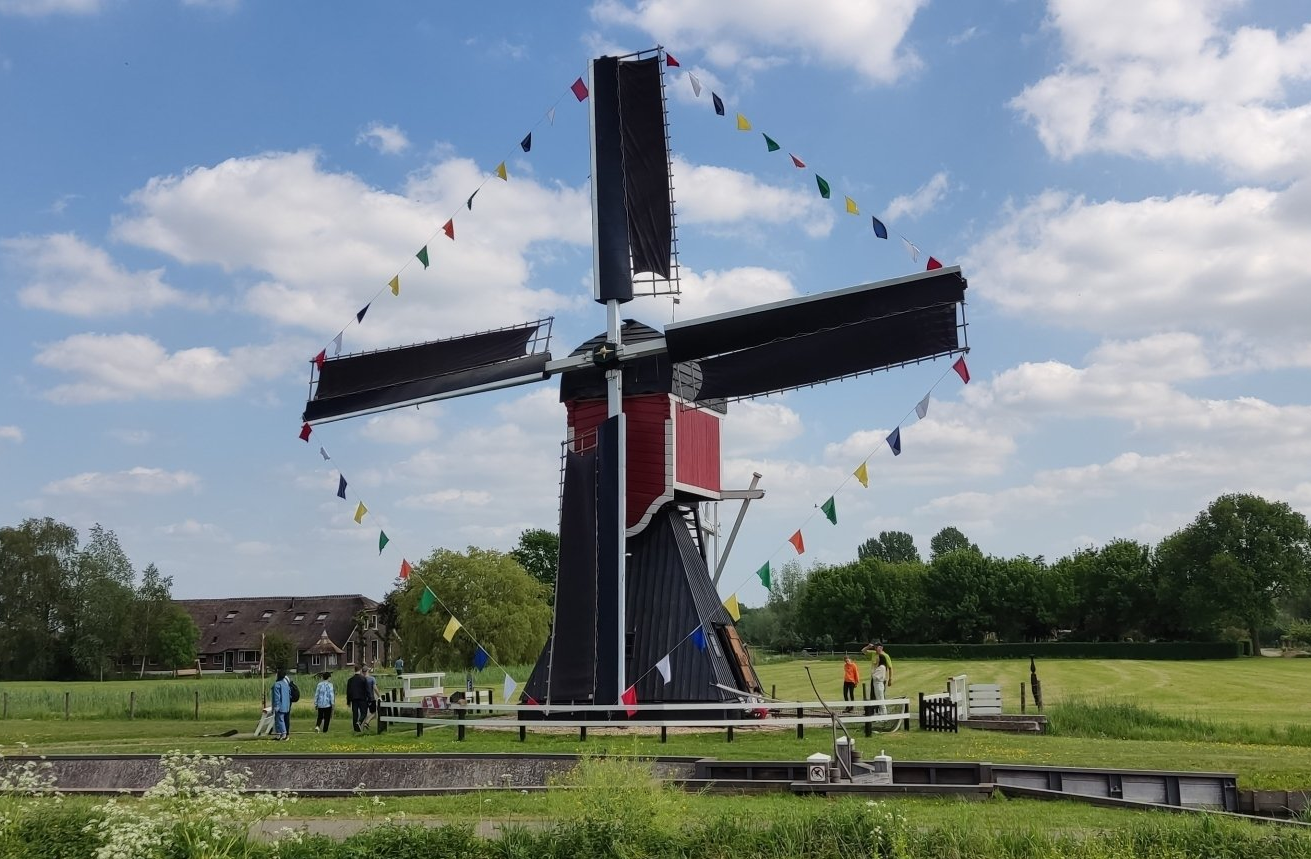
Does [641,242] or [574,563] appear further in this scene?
[641,242]

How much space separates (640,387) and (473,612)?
103 ft

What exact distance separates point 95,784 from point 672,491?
1073 cm

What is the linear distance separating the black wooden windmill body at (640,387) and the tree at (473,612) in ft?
94.2

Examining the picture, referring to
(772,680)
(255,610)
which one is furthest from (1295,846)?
(255,610)

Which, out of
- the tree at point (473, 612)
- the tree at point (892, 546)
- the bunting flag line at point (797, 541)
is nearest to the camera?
the bunting flag line at point (797, 541)

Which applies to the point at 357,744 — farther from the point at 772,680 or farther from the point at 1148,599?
the point at 1148,599

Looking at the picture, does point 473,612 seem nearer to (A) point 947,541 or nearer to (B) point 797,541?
(B) point 797,541

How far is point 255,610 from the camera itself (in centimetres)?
7912

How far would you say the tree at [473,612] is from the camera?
5053 cm

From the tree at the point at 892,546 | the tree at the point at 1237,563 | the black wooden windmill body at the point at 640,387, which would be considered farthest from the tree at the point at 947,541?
the black wooden windmill body at the point at 640,387

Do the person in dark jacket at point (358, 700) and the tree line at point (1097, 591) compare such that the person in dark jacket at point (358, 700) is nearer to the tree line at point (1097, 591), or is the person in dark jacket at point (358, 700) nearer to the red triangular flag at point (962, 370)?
the red triangular flag at point (962, 370)

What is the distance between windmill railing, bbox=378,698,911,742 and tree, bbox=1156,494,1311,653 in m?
54.4

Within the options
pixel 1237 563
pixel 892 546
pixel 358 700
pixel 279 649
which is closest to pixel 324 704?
pixel 358 700

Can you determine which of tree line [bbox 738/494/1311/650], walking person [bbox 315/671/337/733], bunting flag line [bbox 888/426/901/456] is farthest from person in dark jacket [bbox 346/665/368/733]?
tree line [bbox 738/494/1311/650]
